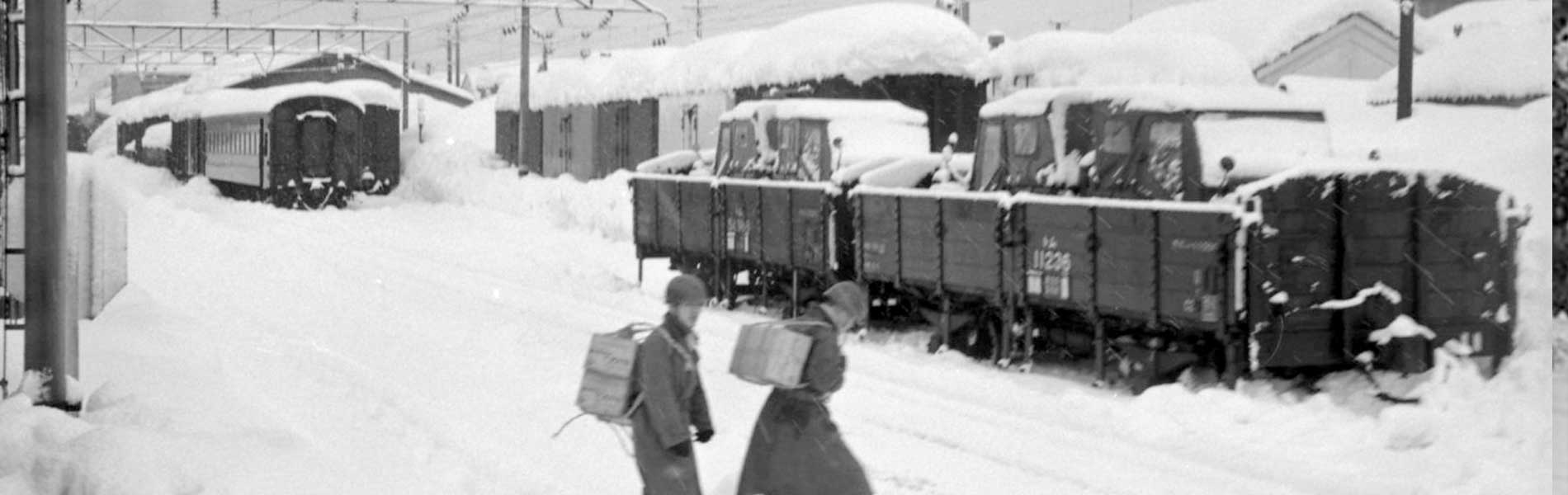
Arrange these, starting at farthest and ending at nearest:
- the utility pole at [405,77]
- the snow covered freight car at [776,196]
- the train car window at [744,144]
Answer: the utility pole at [405,77]
the train car window at [744,144]
the snow covered freight car at [776,196]

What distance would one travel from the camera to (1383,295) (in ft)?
41.0

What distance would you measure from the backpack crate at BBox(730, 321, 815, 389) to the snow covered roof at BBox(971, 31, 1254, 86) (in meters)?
26.4

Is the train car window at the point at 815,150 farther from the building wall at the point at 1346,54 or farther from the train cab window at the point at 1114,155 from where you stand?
the building wall at the point at 1346,54

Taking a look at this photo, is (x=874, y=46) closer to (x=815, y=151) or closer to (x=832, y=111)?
(x=832, y=111)

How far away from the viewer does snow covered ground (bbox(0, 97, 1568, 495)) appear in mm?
9844

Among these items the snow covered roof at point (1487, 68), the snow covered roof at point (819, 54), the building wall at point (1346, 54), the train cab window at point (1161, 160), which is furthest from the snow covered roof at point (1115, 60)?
the train cab window at point (1161, 160)

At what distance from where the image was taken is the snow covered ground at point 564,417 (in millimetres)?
9844

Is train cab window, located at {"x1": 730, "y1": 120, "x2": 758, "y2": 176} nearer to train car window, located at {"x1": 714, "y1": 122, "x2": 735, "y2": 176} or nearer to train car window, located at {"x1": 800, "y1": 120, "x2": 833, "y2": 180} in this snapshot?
train car window, located at {"x1": 714, "y1": 122, "x2": 735, "y2": 176}

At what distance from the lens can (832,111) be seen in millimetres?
19906

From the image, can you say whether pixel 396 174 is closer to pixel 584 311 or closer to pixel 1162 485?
pixel 584 311

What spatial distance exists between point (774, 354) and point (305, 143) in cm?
3854

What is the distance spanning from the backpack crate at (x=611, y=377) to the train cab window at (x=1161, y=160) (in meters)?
7.33

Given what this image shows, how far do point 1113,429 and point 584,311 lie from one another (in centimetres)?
876

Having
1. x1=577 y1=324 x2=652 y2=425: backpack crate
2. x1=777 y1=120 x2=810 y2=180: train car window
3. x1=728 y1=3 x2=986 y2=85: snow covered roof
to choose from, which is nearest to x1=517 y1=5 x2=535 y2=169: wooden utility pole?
x1=728 y1=3 x2=986 y2=85: snow covered roof
